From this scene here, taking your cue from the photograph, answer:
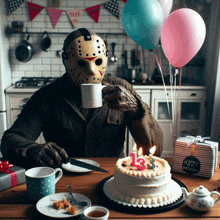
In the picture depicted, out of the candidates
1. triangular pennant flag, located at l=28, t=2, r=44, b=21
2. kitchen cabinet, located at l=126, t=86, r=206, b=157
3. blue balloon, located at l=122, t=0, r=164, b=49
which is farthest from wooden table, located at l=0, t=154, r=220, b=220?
triangular pennant flag, located at l=28, t=2, r=44, b=21

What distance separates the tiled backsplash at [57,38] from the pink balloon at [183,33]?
2.06 meters

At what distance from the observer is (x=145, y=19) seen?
1.82 metres

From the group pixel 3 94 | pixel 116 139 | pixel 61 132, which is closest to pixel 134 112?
pixel 116 139

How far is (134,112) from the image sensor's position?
4.70ft

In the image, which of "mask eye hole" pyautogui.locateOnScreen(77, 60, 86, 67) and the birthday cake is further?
"mask eye hole" pyautogui.locateOnScreen(77, 60, 86, 67)

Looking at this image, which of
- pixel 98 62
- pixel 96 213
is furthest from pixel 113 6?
pixel 96 213

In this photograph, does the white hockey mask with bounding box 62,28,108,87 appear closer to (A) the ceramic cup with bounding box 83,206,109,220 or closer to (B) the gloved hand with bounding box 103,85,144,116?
(B) the gloved hand with bounding box 103,85,144,116

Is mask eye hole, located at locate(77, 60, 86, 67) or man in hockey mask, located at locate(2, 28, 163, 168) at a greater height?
mask eye hole, located at locate(77, 60, 86, 67)

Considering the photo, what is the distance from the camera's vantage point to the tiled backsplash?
374cm

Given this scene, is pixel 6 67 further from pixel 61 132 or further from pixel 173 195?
pixel 173 195

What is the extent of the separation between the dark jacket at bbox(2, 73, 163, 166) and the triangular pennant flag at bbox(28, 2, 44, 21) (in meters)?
2.37

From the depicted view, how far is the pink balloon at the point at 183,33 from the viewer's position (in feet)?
5.36

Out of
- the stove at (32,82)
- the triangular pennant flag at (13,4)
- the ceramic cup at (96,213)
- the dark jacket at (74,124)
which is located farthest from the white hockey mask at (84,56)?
the triangular pennant flag at (13,4)

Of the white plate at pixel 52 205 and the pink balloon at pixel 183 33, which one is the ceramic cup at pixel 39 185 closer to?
the white plate at pixel 52 205
